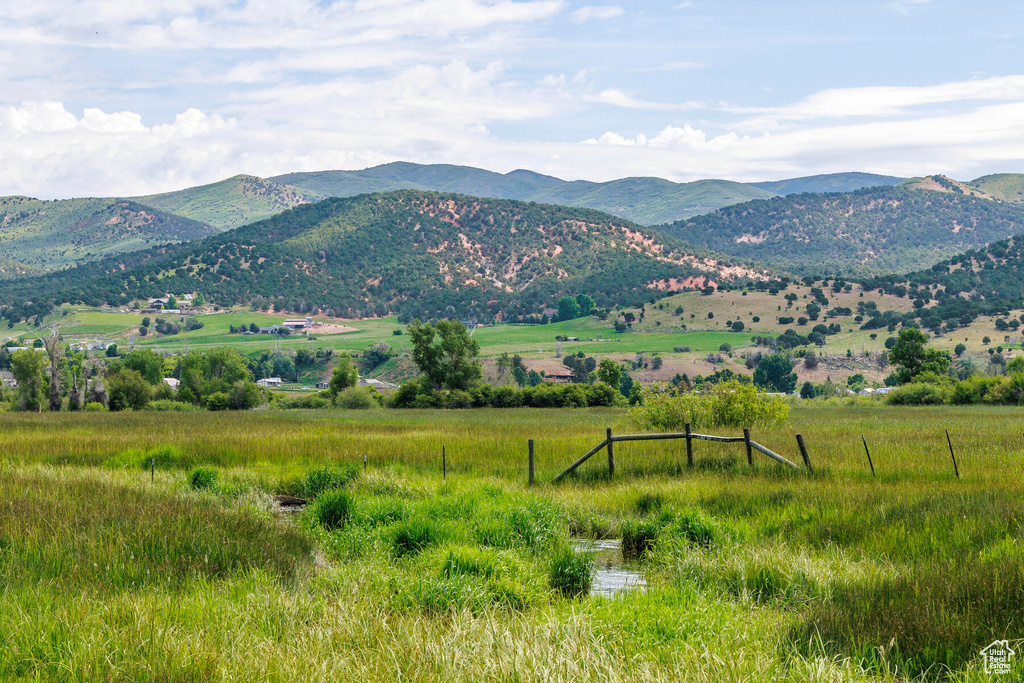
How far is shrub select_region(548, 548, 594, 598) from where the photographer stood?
10016 millimetres

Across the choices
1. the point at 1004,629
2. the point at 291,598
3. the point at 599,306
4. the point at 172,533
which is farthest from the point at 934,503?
the point at 599,306

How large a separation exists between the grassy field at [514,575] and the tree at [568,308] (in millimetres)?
155830

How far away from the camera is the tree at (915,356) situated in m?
69.1

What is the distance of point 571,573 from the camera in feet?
33.3

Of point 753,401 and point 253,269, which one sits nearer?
point 753,401

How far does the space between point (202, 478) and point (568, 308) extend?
15803cm

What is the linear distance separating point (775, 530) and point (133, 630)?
894 cm

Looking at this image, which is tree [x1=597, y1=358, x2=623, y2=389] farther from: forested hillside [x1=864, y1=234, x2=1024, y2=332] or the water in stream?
forested hillside [x1=864, y1=234, x2=1024, y2=332]

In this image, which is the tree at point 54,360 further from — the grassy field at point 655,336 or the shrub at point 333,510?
the grassy field at point 655,336

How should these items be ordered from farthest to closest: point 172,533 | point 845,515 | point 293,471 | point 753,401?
1. point 753,401
2. point 293,471
3. point 845,515
4. point 172,533

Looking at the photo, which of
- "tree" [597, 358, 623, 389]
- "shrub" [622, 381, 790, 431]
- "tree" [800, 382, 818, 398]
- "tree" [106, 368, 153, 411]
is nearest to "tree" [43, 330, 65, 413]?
"tree" [106, 368, 153, 411]

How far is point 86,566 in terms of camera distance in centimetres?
902

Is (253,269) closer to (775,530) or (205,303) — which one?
(205,303)

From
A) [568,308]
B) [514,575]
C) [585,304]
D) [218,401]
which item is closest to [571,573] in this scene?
[514,575]
